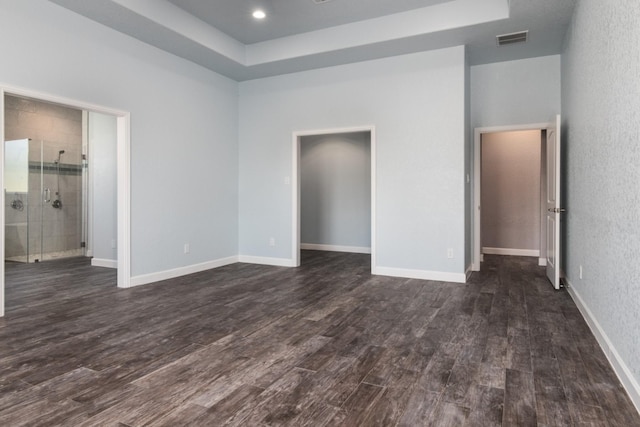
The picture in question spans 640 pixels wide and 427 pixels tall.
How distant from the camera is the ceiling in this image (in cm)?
389

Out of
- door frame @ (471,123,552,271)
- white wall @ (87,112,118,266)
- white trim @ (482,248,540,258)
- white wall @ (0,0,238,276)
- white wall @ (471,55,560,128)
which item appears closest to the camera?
white wall @ (0,0,238,276)

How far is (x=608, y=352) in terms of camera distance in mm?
2418

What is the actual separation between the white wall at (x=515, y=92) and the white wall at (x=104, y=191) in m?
5.13

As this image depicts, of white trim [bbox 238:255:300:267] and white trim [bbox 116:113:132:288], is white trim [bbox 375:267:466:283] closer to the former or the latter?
white trim [bbox 238:255:300:267]

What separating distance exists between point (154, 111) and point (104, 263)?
99.9 inches

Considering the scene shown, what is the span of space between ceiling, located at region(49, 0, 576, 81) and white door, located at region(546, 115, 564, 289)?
3.64ft

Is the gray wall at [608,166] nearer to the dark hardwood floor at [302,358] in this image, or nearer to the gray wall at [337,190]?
the dark hardwood floor at [302,358]

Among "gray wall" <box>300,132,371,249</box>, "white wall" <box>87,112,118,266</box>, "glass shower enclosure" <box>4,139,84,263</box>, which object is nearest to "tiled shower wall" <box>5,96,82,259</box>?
"glass shower enclosure" <box>4,139,84,263</box>

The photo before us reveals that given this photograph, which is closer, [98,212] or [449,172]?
[449,172]

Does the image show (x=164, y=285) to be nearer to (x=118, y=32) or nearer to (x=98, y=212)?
(x=98, y=212)

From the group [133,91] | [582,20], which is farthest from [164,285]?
[582,20]

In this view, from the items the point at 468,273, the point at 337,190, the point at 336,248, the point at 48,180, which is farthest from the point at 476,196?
the point at 48,180

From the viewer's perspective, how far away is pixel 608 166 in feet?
8.15

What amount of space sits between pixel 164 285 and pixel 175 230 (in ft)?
2.58
